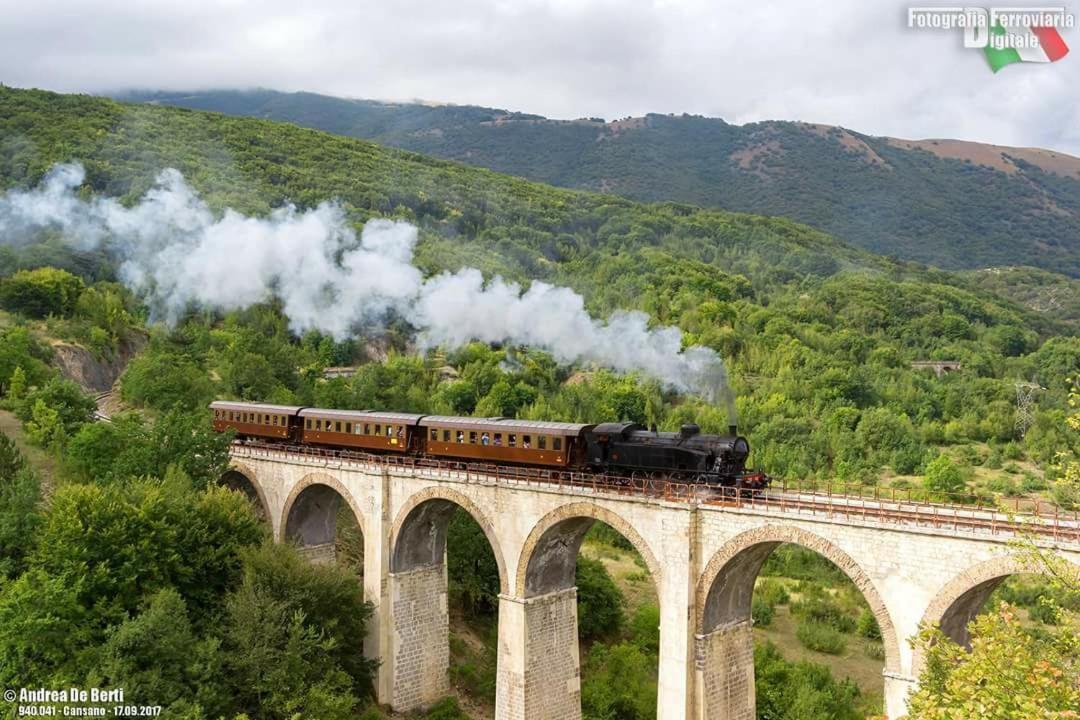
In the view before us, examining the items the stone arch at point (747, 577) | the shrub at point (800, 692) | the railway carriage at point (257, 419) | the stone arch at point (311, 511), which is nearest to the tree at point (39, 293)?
the railway carriage at point (257, 419)

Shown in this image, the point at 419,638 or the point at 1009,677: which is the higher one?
the point at 1009,677

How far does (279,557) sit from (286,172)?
318ft

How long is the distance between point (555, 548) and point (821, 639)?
16661 mm

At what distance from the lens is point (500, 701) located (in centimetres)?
3108

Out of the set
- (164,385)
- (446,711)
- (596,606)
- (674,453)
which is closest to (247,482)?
(164,385)

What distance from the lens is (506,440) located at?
3250cm

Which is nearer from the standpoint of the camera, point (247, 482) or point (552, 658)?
point (552, 658)

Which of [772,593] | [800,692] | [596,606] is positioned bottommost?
[772,593]

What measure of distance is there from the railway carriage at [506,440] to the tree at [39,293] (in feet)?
140

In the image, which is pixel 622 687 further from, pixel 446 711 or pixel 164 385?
pixel 164 385

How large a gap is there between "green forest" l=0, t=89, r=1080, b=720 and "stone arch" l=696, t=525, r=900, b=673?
13.0 ft

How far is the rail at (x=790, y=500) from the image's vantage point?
20.6m

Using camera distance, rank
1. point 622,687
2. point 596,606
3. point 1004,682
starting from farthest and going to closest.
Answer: point 596,606 → point 622,687 → point 1004,682

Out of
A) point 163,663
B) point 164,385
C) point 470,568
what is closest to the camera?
point 163,663
